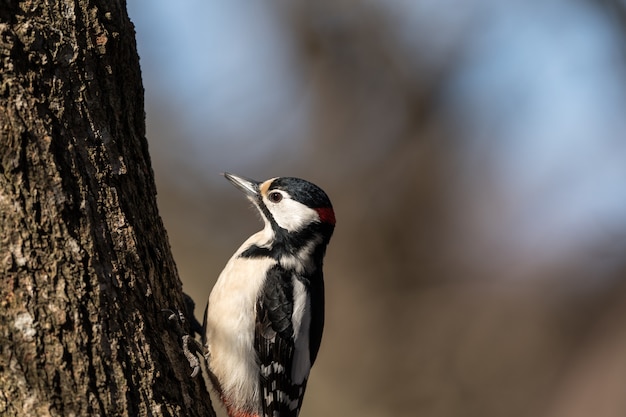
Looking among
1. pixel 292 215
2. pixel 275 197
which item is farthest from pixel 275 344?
pixel 275 197

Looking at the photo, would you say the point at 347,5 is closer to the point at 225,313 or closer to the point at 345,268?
the point at 345,268

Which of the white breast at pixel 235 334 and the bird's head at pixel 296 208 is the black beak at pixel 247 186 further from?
the white breast at pixel 235 334

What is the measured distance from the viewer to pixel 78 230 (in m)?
2.41

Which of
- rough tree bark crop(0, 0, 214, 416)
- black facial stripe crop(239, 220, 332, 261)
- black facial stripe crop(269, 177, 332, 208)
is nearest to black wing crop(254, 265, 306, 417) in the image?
black facial stripe crop(239, 220, 332, 261)

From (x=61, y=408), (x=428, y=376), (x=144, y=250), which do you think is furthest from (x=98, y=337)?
(x=428, y=376)

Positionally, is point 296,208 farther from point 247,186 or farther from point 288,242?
point 247,186

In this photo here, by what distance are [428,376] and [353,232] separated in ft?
6.24

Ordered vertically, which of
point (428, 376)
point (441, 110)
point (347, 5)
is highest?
point (347, 5)

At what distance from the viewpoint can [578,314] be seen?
368 inches

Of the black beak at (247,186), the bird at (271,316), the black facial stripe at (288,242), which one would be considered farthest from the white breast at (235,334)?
the black beak at (247,186)

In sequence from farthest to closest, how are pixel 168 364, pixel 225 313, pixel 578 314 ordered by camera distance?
pixel 578 314
pixel 225 313
pixel 168 364

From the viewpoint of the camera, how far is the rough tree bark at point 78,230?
7.44 ft

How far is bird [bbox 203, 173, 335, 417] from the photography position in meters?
3.46

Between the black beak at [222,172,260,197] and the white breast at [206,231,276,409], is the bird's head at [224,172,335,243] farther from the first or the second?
the white breast at [206,231,276,409]
